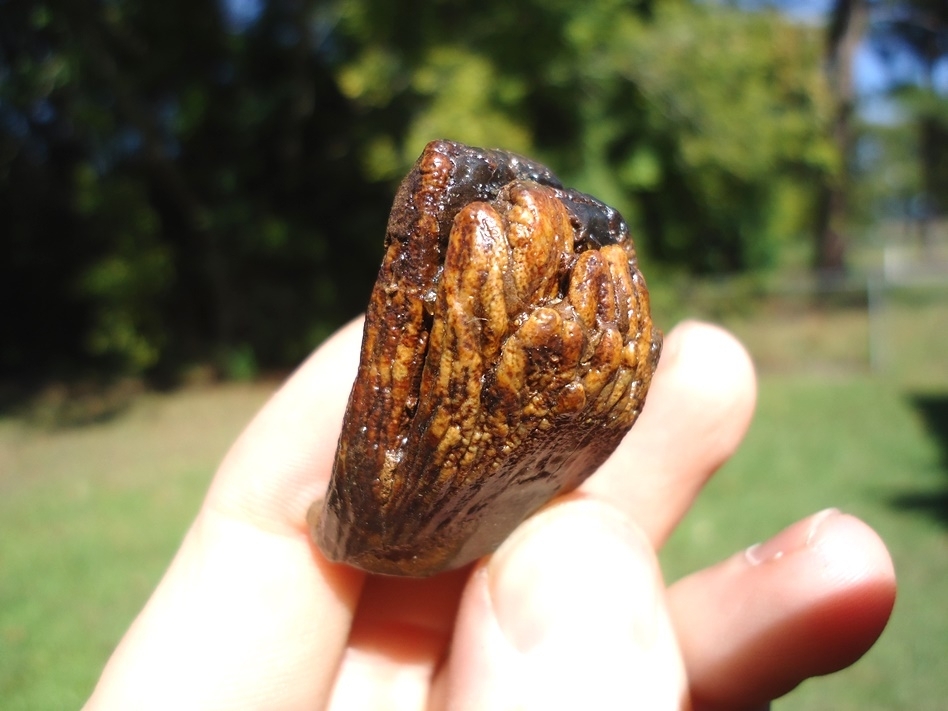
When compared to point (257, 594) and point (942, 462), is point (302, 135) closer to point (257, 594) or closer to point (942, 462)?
point (942, 462)

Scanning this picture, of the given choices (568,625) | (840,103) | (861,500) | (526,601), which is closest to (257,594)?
(526,601)

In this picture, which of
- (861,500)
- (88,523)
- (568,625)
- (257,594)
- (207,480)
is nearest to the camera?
(568,625)

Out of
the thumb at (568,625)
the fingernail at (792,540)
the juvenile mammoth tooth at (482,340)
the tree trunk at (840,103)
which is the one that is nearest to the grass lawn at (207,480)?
the fingernail at (792,540)

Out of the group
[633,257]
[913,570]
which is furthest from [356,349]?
[913,570]

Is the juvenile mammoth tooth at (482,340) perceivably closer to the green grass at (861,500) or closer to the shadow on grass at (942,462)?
the green grass at (861,500)

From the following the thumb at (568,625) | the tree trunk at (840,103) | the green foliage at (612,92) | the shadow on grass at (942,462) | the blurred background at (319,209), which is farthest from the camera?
the tree trunk at (840,103)

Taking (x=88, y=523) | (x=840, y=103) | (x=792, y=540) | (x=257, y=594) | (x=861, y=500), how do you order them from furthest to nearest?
(x=840, y=103) → (x=88, y=523) → (x=861, y=500) → (x=257, y=594) → (x=792, y=540)

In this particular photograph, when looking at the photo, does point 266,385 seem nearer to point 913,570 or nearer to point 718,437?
point 913,570
